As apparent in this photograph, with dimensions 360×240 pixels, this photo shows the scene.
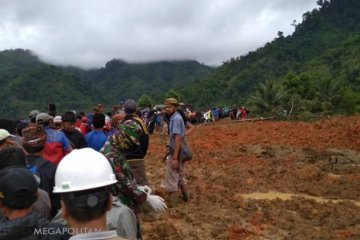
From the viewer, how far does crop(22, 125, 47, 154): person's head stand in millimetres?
3482

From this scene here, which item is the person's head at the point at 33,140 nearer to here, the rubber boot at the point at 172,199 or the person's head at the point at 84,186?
the person's head at the point at 84,186

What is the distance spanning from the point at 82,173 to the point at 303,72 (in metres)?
50.1

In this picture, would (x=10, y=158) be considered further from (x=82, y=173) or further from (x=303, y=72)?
(x=303, y=72)

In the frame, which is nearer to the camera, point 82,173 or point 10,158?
point 82,173

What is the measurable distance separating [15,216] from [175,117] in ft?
13.2

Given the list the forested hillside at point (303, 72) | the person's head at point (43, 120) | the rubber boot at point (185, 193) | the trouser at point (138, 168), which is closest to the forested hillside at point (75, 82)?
the forested hillside at point (303, 72)

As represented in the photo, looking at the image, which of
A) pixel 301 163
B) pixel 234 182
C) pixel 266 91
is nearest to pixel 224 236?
pixel 234 182

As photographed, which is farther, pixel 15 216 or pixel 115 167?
pixel 115 167

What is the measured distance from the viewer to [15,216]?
2.29 metres

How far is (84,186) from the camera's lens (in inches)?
78.0

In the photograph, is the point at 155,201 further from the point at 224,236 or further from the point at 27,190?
the point at 224,236

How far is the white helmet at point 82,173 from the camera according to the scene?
6.54 feet

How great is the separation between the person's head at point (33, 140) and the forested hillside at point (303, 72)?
75.0 feet

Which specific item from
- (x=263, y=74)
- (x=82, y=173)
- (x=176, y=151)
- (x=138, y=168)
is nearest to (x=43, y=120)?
(x=138, y=168)
